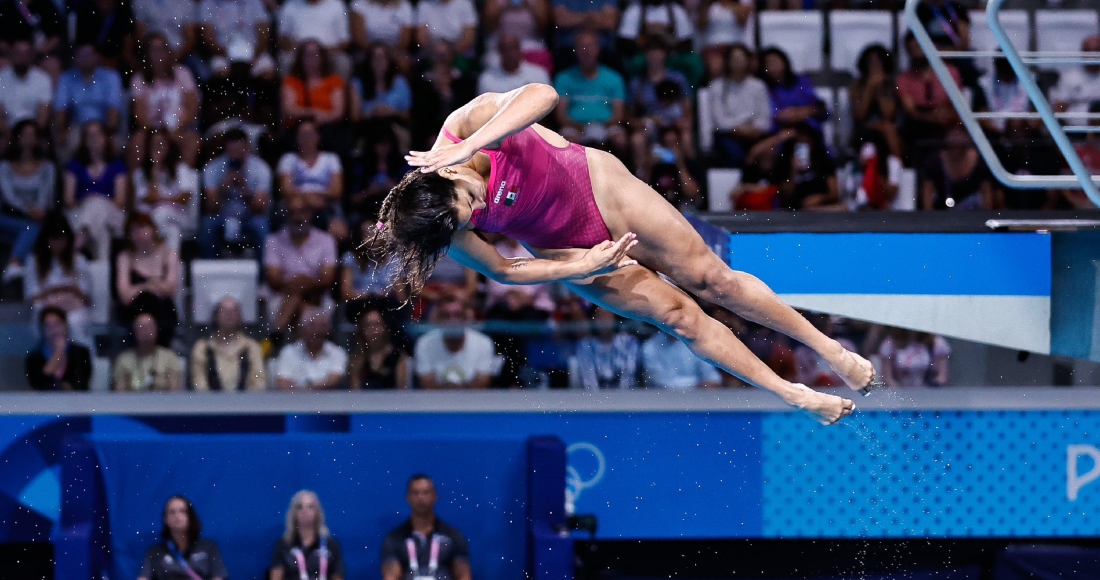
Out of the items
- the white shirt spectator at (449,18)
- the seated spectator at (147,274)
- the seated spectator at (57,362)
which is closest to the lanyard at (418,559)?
the seated spectator at (147,274)

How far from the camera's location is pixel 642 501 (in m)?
6.86

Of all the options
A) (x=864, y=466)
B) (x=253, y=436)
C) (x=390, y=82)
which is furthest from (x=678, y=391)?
(x=390, y=82)

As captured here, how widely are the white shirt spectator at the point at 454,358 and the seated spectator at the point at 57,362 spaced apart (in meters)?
1.84

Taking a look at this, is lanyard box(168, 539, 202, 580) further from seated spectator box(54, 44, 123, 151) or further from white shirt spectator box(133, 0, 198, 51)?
white shirt spectator box(133, 0, 198, 51)

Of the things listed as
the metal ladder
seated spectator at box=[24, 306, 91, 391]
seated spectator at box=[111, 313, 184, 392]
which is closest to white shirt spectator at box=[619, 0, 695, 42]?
seated spectator at box=[111, 313, 184, 392]

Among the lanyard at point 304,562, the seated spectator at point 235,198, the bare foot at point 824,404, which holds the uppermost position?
the seated spectator at point 235,198

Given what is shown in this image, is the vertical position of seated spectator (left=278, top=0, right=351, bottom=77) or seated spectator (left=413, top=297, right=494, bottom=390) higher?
seated spectator (left=278, top=0, right=351, bottom=77)

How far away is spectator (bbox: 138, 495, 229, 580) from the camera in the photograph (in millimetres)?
6750

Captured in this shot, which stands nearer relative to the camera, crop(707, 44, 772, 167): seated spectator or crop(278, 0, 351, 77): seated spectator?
crop(707, 44, 772, 167): seated spectator

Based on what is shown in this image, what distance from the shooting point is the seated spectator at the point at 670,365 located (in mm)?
6723

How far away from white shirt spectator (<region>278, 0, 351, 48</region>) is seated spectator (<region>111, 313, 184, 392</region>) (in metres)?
2.68

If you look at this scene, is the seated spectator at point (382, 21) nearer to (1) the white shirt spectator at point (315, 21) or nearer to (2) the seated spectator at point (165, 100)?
(1) the white shirt spectator at point (315, 21)

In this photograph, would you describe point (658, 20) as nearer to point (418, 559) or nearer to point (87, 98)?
point (87, 98)

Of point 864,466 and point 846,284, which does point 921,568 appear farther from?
point 846,284
